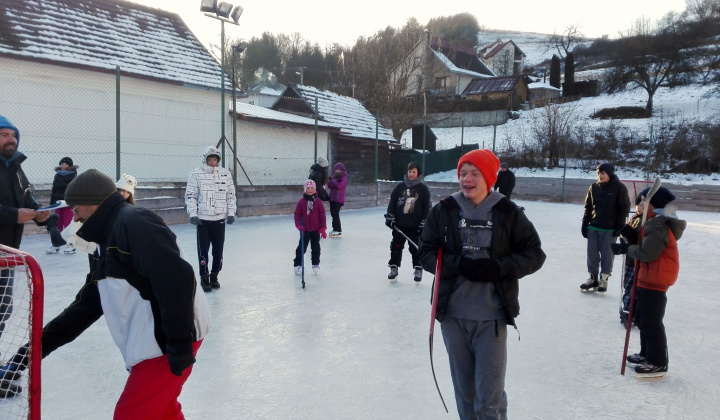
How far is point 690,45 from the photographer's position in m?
40.9

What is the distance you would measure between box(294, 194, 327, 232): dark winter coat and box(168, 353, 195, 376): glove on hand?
4648mm

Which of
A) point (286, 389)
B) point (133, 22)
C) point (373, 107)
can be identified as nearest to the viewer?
point (286, 389)

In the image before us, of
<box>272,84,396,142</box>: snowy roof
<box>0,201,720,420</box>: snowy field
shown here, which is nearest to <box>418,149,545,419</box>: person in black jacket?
<box>0,201,720,420</box>: snowy field

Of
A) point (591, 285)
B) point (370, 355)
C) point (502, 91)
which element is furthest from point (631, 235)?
point (502, 91)

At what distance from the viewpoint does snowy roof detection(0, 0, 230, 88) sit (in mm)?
11953

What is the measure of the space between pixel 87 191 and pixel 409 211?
4725 millimetres

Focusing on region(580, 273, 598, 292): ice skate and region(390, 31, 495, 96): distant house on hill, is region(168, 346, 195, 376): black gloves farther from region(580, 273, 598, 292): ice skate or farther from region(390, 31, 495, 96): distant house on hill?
region(390, 31, 495, 96): distant house on hill

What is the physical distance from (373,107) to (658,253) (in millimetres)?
29224

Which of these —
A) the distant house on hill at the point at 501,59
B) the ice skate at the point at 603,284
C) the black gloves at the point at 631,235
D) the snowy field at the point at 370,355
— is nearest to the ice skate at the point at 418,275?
the snowy field at the point at 370,355

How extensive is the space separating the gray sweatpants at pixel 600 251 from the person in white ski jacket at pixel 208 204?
4000 millimetres

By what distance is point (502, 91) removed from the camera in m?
40.5

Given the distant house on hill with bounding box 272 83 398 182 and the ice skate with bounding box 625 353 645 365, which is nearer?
the ice skate with bounding box 625 353 645 365

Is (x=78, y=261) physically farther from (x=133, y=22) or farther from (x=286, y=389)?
(x=133, y=22)

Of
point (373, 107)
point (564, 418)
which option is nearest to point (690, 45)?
point (373, 107)
